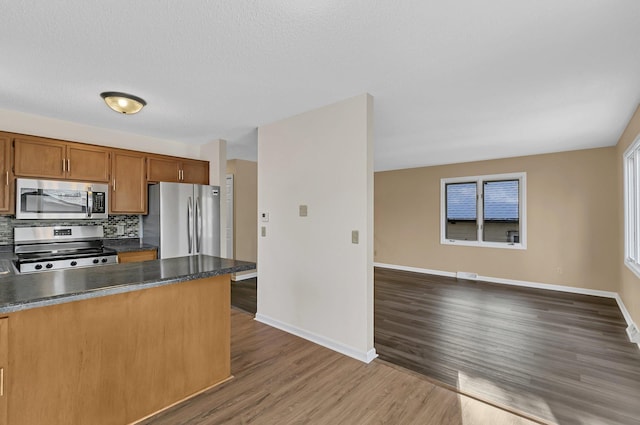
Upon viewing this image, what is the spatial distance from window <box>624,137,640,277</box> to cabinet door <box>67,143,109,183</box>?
5986 millimetres

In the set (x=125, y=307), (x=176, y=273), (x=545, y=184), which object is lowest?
(x=125, y=307)

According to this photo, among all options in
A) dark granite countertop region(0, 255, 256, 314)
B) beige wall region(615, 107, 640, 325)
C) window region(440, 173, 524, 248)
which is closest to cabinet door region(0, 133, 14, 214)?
dark granite countertop region(0, 255, 256, 314)

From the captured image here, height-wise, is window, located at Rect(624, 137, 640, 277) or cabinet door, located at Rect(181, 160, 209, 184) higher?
cabinet door, located at Rect(181, 160, 209, 184)

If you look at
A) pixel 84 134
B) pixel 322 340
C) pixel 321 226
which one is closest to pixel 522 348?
pixel 322 340

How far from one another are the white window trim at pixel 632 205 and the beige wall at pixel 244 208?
18.3ft

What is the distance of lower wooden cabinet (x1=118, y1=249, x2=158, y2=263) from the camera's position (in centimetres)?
362

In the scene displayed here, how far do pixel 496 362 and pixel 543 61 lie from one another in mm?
2493

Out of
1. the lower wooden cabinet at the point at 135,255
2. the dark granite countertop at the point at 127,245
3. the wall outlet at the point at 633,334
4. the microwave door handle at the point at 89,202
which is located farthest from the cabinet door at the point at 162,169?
the wall outlet at the point at 633,334

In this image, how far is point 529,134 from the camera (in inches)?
161

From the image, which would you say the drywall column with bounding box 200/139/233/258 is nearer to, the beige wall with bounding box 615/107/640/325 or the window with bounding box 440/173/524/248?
the window with bounding box 440/173/524/248

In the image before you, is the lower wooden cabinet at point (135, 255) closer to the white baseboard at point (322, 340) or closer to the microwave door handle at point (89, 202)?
the microwave door handle at point (89, 202)

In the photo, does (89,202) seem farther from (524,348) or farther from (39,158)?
(524,348)

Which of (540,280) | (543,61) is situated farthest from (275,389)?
(540,280)

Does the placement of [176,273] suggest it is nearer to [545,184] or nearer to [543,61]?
[543,61]
